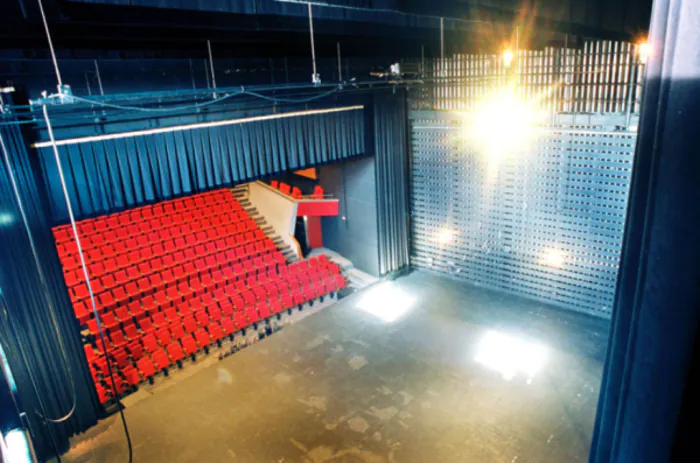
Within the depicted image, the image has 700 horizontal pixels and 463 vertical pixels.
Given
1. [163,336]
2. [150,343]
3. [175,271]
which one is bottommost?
[150,343]

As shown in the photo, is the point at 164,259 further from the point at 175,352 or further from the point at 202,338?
the point at 175,352

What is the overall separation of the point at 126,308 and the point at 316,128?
631 centimetres

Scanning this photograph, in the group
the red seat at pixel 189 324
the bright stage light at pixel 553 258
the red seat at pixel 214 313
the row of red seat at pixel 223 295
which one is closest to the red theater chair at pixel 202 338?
the red seat at pixel 189 324

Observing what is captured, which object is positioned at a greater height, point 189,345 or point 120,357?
point 120,357

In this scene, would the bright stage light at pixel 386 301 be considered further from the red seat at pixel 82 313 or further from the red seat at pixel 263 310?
the red seat at pixel 82 313

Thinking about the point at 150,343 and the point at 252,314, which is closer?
the point at 150,343

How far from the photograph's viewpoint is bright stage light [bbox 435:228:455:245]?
494 inches

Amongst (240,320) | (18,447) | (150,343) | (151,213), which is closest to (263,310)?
(240,320)

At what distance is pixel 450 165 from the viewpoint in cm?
1207

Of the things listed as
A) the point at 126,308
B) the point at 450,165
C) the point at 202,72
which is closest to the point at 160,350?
the point at 126,308

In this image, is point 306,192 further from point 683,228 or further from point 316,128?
point 683,228

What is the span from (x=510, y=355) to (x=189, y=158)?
7.76m

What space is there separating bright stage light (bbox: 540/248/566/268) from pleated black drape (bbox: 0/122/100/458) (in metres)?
9.95

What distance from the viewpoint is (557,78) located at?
388 inches
